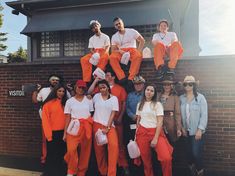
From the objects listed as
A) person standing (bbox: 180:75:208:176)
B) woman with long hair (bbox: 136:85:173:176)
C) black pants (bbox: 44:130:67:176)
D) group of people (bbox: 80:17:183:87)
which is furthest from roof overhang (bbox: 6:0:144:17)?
black pants (bbox: 44:130:67:176)

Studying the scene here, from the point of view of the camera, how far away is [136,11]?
33.1ft

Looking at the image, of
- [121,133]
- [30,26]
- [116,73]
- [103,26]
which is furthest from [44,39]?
[121,133]

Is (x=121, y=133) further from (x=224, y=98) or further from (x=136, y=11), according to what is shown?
(x=136, y=11)

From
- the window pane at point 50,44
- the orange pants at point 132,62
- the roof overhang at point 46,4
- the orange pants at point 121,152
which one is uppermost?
the roof overhang at point 46,4

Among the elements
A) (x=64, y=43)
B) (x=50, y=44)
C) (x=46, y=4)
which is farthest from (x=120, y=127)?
(x=46, y=4)

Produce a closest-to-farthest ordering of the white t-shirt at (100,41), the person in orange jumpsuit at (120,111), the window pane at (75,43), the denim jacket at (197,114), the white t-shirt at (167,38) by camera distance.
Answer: the denim jacket at (197,114) → the person in orange jumpsuit at (120,111) → the white t-shirt at (167,38) → the white t-shirt at (100,41) → the window pane at (75,43)

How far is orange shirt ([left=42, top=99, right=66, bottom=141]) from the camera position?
562cm

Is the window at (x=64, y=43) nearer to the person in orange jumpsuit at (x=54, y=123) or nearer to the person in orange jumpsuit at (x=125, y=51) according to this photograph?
the person in orange jumpsuit at (x=125, y=51)

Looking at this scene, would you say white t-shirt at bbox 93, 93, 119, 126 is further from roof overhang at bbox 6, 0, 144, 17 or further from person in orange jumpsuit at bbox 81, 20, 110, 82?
roof overhang at bbox 6, 0, 144, 17

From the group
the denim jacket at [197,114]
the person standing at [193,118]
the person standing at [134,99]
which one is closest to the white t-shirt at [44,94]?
the person standing at [134,99]

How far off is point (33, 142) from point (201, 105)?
4.48 m

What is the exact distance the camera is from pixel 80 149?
18.6ft

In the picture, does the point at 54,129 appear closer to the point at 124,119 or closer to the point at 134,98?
the point at 124,119

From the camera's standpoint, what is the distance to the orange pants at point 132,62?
20.4 feet
